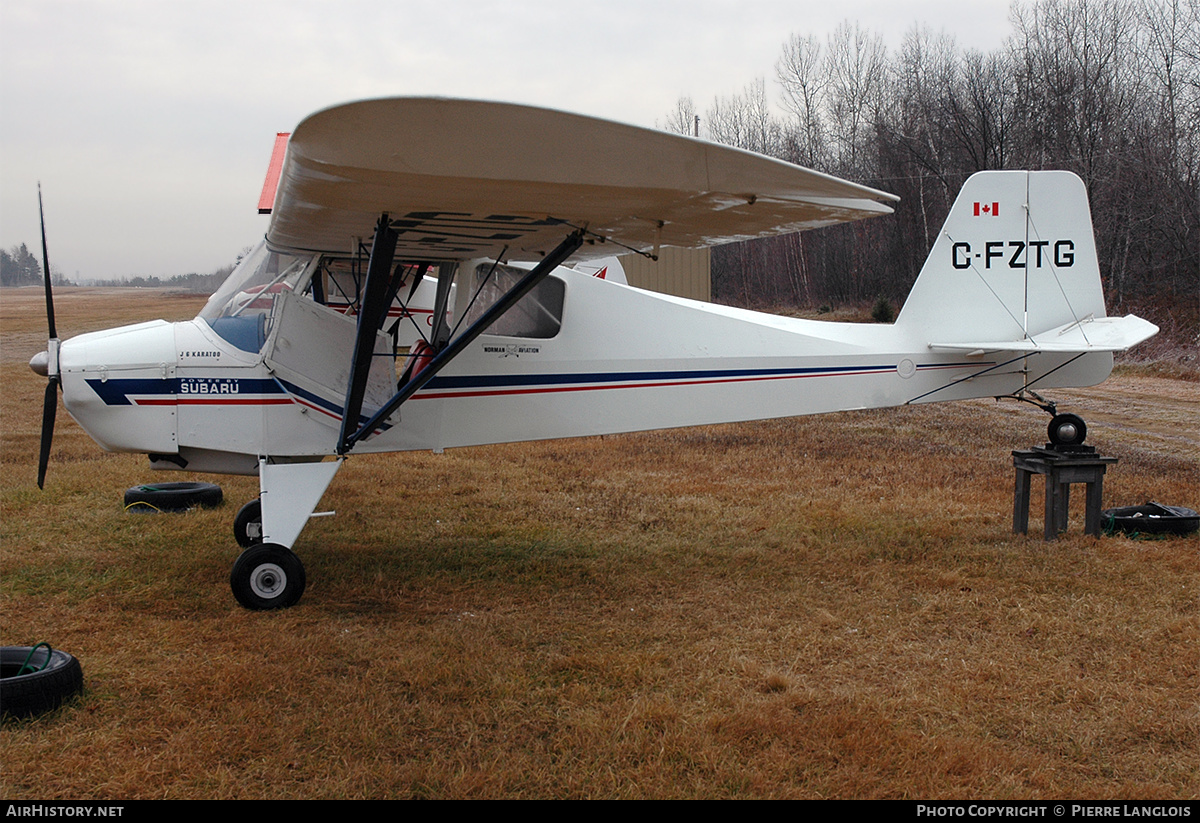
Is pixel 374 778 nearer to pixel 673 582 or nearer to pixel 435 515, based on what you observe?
pixel 673 582

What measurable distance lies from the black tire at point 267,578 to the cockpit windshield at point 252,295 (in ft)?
4.42

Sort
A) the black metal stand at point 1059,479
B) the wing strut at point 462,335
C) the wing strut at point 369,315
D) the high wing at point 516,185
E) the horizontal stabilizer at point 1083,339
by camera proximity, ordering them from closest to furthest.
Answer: the high wing at point 516,185, the wing strut at point 369,315, the wing strut at point 462,335, the horizontal stabilizer at point 1083,339, the black metal stand at point 1059,479

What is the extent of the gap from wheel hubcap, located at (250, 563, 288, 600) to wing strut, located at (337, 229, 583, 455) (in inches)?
32.6

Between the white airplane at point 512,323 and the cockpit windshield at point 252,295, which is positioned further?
the cockpit windshield at point 252,295

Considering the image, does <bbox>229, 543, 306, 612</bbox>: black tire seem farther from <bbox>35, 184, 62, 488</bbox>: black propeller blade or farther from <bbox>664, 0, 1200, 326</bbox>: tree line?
<bbox>664, 0, 1200, 326</bbox>: tree line

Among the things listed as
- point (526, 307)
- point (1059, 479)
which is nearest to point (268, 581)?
point (526, 307)

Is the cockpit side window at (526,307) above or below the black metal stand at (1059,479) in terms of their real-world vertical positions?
above

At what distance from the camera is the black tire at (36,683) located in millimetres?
3562

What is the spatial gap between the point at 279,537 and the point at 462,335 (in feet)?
5.62

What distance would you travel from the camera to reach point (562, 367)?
6000mm

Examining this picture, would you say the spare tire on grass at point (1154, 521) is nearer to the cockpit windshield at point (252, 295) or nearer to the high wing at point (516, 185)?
the high wing at point (516, 185)

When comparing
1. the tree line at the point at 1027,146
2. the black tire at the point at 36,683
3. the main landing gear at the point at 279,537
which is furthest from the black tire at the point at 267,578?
the tree line at the point at 1027,146

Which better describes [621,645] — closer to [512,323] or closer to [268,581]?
[268,581]
